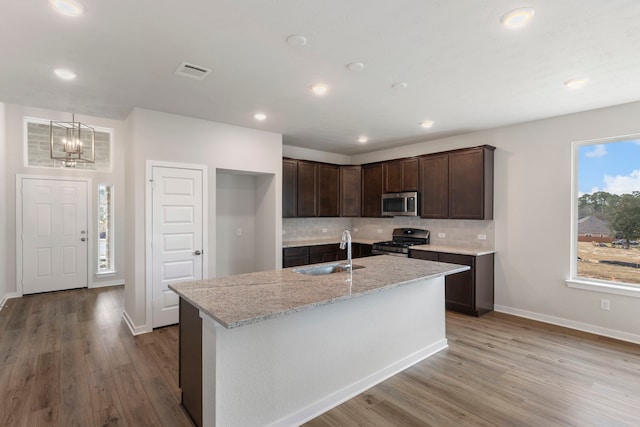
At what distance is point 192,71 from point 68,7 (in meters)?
0.97

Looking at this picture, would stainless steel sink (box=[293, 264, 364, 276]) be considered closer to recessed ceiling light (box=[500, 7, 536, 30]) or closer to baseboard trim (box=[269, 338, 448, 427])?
baseboard trim (box=[269, 338, 448, 427])

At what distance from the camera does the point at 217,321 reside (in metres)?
1.68

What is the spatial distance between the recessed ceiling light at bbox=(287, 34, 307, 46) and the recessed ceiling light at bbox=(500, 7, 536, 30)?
128cm

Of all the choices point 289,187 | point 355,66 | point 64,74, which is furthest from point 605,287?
point 64,74

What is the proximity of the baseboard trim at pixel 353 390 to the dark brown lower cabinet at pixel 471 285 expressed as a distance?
1.34 m

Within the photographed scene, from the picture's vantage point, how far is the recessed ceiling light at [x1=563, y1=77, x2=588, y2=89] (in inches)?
117

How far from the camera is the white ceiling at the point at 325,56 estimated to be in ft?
6.46

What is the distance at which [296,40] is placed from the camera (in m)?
2.27

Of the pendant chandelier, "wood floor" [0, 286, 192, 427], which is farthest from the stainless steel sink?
the pendant chandelier

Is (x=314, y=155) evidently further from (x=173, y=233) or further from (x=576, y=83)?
(x=576, y=83)

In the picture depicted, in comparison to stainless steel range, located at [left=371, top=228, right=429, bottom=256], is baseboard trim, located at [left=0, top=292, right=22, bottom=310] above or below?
below

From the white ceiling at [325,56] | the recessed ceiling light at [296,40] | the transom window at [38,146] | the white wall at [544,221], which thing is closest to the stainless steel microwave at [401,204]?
the white wall at [544,221]

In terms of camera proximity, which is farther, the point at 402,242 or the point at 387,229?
the point at 387,229

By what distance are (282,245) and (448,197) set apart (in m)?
2.72
